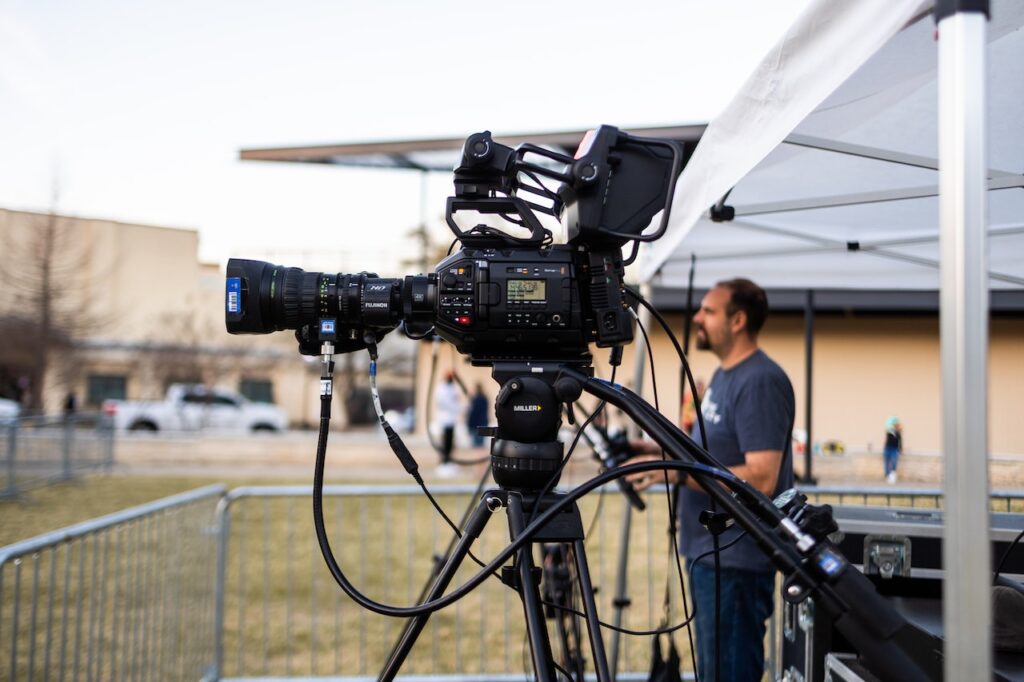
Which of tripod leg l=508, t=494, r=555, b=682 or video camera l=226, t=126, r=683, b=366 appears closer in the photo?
tripod leg l=508, t=494, r=555, b=682

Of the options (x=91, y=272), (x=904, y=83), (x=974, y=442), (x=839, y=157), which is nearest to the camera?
(x=974, y=442)

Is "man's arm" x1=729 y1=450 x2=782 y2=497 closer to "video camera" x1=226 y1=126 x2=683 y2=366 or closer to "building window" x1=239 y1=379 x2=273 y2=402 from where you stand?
"video camera" x1=226 y1=126 x2=683 y2=366

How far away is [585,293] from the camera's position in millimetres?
1516

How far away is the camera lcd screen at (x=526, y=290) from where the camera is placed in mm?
1476

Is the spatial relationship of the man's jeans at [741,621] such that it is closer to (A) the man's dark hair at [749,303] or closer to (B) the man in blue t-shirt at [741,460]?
(B) the man in blue t-shirt at [741,460]

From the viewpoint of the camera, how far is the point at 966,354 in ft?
3.17

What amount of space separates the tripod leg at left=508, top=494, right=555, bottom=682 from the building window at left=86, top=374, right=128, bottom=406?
2912cm

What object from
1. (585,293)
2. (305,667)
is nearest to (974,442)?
(585,293)

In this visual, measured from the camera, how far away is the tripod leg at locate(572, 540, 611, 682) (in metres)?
1.25

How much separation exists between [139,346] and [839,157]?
2724 cm

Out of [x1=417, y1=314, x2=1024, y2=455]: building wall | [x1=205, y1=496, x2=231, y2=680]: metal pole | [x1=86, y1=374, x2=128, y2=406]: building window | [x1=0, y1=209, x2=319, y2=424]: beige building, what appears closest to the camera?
[x1=205, y1=496, x2=231, y2=680]: metal pole

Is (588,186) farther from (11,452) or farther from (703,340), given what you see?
(11,452)

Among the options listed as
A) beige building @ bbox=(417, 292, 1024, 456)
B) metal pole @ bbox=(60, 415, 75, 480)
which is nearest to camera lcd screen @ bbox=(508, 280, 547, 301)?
beige building @ bbox=(417, 292, 1024, 456)

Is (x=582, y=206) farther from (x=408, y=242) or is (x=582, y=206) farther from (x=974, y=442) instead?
(x=408, y=242)
